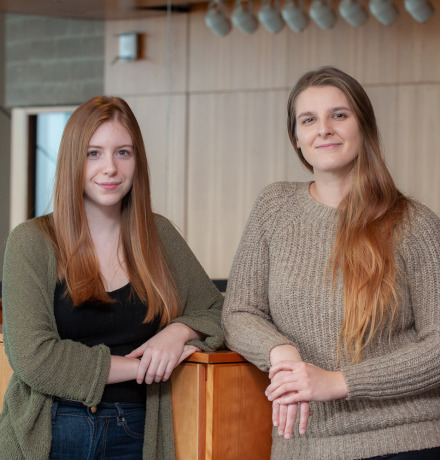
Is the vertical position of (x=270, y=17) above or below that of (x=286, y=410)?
above

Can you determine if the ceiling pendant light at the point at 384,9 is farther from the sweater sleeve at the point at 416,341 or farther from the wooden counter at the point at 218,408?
the wooden counter at the point at 218,408

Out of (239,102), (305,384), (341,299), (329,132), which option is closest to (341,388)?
(305,384)

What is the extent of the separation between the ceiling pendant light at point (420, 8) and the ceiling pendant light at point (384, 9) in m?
0.10

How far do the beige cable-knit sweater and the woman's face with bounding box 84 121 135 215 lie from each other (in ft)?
1.13

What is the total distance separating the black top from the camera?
1893 mm

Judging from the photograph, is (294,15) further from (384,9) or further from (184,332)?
(184,332)

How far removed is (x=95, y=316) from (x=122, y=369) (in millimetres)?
146

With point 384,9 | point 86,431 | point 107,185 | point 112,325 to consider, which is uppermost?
point 384,9

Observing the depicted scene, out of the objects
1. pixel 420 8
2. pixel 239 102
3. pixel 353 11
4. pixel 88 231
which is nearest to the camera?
pixel 88 231

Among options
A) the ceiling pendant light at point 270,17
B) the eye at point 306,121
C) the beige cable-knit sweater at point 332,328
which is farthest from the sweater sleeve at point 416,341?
the ceiling pendant light at point 270,17

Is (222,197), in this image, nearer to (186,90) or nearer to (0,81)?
(186,90)

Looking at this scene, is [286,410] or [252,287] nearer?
[286,410]

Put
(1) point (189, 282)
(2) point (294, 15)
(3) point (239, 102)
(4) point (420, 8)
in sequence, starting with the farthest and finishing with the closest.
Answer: (3) point (239, 102), (2) point (294, 15), (4) point (420, 8), (1) point (189, 282)

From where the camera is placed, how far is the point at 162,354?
1.89 meters
